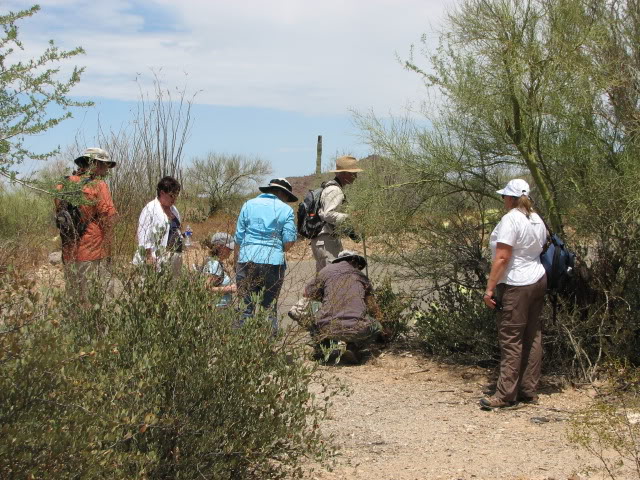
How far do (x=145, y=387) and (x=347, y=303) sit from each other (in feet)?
13.0

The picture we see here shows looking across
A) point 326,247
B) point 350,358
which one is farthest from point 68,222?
point 326,247

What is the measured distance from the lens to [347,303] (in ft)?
24.5

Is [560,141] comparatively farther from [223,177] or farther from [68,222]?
[223,177]

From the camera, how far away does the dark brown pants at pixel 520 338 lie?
20.4 feet

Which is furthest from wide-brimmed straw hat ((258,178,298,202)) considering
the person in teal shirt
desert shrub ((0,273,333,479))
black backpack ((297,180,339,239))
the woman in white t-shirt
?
desert shrub ((0,273,333,479))

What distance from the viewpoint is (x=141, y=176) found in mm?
9859

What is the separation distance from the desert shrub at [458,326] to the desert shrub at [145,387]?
10.3 feet

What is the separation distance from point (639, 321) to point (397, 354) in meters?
2.26

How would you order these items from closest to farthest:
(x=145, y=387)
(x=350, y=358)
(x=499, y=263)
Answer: (x=145, y=387) → (x=499, y=263) → (x=350, y=358)

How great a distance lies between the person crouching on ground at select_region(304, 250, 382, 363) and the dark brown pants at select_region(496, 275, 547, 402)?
146cm

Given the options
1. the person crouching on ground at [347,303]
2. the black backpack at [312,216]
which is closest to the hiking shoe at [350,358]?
the person crouching on ground at [347,303]

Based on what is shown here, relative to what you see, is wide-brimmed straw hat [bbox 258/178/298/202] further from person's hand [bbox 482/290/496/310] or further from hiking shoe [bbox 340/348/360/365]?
person's hand [bbox 482/290/496/310]

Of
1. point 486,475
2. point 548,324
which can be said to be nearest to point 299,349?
point 486,475

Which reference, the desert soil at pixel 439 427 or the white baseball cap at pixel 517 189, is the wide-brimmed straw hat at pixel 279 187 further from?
the white baseball cap at pixel 517 189
